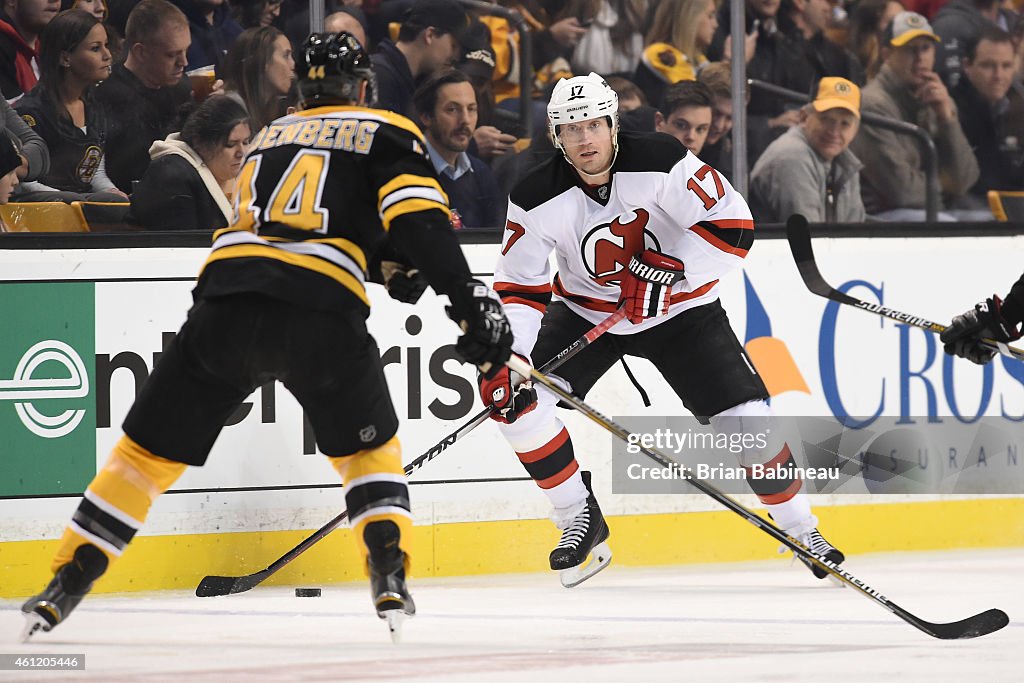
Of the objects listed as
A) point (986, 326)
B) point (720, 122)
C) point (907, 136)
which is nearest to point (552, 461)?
point (986, 326)

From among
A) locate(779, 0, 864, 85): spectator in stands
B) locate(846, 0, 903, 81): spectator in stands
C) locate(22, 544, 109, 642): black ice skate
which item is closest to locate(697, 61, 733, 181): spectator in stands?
locate(779, 0, 864, 85): spectator in stands

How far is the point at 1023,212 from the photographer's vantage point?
536 cm

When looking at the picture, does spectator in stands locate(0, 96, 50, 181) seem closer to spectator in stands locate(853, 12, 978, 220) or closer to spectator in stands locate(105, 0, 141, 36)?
spectator in stands locate(105, 0, 141, 36)

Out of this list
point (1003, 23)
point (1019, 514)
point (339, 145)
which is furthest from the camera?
point (1003, 23)

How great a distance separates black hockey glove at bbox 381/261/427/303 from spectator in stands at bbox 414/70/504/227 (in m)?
1.66

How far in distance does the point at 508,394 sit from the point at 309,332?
114 cm

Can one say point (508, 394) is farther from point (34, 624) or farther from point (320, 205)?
point (34, 624)

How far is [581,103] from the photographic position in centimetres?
367

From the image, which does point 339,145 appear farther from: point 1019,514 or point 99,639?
point 1019,514

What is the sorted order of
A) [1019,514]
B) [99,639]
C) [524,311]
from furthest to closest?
[1019,514] < [524,311] < [99,639]

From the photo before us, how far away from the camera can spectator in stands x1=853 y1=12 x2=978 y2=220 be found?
17.3 feet

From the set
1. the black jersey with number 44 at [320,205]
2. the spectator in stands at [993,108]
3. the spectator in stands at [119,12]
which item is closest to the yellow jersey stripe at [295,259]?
the black jersey with number 44 at [320,205]

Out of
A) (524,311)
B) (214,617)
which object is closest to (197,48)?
(524,311)

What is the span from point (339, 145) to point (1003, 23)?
399 centimetres
